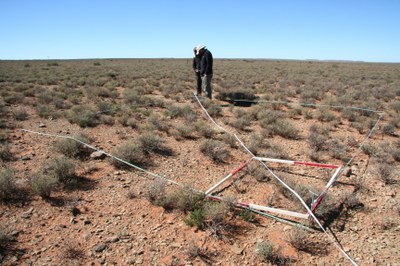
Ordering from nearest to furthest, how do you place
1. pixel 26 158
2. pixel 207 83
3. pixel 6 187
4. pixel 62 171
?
pixel 6 187, pixel 62 171, pixel 26 158, pixel 207 83

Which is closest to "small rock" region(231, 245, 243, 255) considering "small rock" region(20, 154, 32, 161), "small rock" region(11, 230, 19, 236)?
"small rock" region(11, 230, 19, 236)

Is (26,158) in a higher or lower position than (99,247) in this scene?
higher

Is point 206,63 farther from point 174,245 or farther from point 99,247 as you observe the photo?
point 99,247

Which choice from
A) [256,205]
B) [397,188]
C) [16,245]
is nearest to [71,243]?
[16,245]

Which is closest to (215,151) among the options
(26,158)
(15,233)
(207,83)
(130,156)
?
(130,156)

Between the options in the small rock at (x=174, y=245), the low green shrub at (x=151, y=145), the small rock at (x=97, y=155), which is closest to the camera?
the small rock at (x=174, y=245)

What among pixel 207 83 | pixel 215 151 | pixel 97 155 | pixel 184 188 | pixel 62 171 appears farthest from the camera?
pixel 207 83

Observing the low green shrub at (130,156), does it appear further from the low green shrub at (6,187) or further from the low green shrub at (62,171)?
the low green shrub at (6,187)

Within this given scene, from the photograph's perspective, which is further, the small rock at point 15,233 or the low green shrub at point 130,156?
the low green shrub at point 130,156

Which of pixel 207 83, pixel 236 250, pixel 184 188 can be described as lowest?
pixel 236 250

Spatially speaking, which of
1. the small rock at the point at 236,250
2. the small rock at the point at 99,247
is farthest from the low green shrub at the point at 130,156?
the small rock at the point at 236,250

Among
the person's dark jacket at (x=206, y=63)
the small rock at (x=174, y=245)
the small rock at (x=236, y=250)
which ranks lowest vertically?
the small rock at (x=236, y=250)

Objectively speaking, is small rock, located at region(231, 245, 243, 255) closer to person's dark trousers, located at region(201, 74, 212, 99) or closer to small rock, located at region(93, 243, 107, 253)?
small rock, located at region(93, 243, 107, 253)

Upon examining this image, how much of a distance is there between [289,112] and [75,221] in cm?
827
